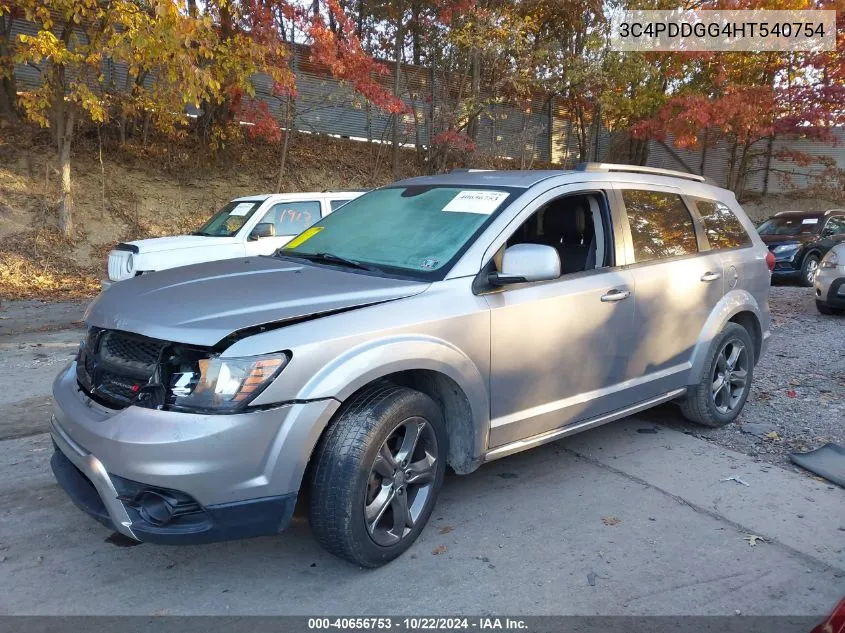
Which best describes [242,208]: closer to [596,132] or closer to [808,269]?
[808,269]

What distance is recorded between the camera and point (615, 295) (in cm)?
419

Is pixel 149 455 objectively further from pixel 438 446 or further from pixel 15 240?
pixel 15 240

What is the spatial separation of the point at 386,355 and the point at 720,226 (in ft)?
11.1

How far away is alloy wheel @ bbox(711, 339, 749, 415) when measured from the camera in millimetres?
5196

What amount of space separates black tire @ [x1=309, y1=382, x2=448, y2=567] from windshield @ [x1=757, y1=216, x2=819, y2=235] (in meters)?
14.0

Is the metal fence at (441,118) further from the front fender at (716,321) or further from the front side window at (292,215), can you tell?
the front fender at (716,321)

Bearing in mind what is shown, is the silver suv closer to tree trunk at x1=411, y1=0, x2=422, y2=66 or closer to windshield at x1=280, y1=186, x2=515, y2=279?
windshield at x1=280, y1=186, x2=515, y2=279

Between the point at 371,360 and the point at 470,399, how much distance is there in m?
0.66

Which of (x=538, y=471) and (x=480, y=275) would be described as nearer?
(x=480, y=275)

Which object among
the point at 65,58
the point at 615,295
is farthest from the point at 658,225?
the point at 65,58

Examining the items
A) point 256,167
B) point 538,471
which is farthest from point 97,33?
point 538,471

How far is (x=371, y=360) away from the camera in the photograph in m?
3.07

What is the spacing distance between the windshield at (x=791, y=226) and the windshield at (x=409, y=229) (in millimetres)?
12971

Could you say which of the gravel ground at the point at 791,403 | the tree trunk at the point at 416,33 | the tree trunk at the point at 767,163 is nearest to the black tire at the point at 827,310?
the gravel ground at the point at 791,403
